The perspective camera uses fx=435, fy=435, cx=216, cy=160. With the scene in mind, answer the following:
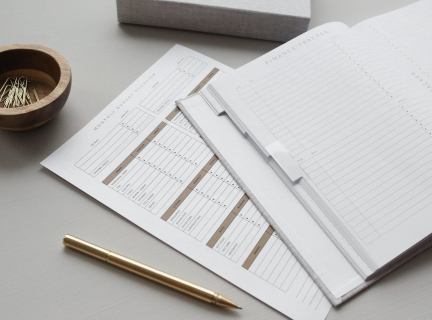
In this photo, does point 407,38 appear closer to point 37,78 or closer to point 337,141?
point 337,141

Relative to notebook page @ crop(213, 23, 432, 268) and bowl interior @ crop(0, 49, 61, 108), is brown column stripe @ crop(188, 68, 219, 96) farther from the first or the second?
bowl interior @ crop(0, 49, 61, 108)

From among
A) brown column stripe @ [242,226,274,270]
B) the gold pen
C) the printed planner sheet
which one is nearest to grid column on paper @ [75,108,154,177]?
the printed planner sheet

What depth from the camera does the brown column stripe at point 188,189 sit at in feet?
1.84

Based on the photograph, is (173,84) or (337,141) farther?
(173,84)

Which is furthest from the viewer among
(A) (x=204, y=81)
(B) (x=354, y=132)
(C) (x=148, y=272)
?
(A) (x=204, y=81)

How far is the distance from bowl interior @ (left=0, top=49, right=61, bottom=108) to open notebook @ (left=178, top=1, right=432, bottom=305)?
0.63 feet

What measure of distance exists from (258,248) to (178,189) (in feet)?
0.44

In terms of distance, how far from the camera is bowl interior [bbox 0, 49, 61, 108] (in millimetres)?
627

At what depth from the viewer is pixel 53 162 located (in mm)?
603

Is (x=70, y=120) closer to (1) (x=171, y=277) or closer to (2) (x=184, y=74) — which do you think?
(2) (x=184, y=74)

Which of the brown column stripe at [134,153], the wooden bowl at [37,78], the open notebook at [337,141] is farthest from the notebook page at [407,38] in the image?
the wooden bowl at [37,78]

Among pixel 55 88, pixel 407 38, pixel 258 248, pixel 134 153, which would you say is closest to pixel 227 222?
pixel 258 248

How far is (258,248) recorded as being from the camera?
535 millimetres

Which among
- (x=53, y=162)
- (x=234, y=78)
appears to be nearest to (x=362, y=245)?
(x=234, y=78)
